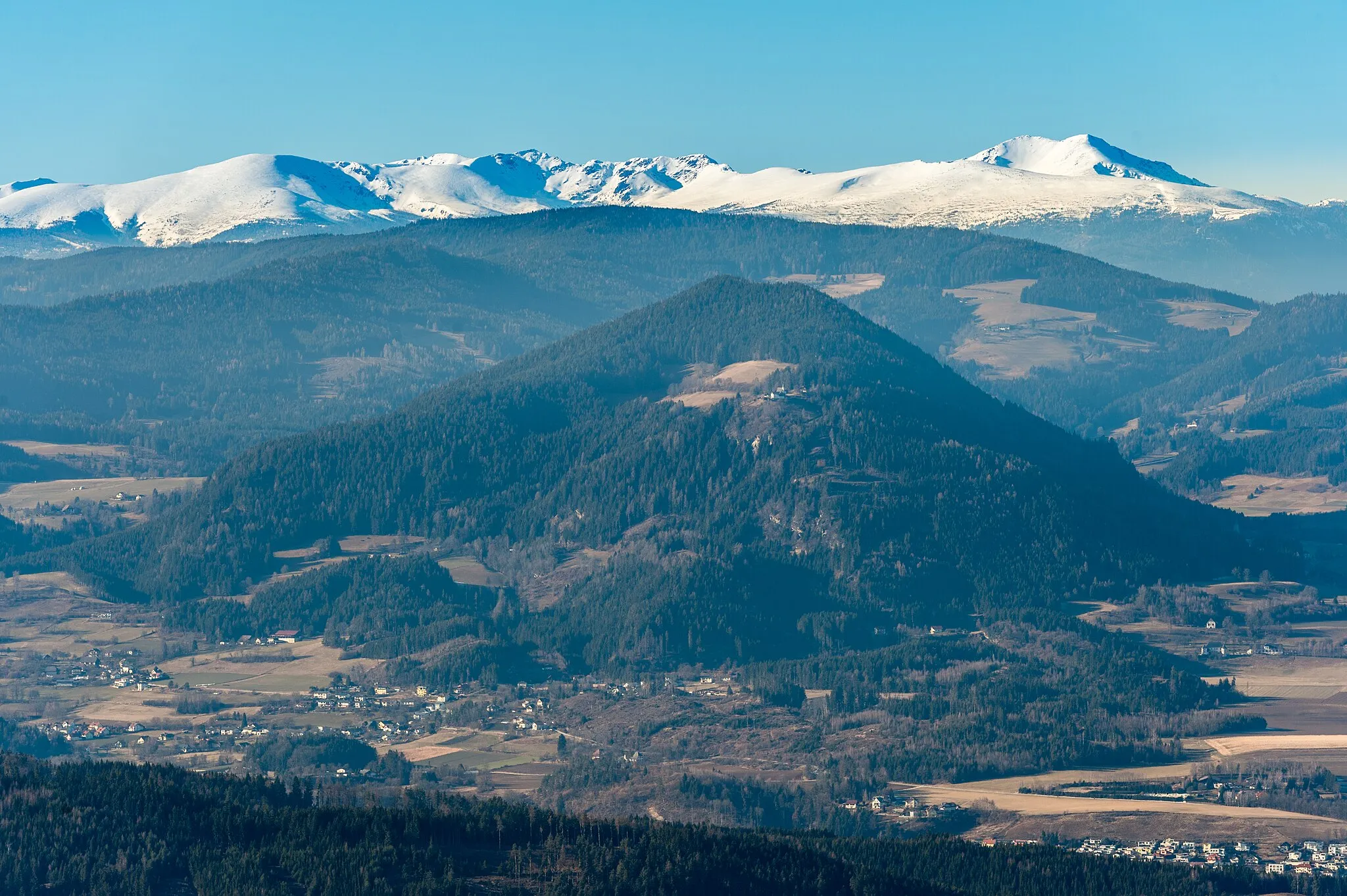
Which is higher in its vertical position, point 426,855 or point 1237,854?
point 426,855

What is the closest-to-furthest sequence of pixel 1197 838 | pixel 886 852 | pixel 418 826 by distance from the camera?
pixel 418 826, pixel 886 852, pixel 1197 838

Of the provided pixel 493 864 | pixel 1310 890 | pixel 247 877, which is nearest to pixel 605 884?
pixel 493 864

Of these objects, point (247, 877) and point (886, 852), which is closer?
point (247, 877)

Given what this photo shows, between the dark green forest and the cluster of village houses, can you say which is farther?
the cluster of village houses

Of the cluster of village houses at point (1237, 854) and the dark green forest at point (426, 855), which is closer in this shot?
the dark green forest at point (426, 855)

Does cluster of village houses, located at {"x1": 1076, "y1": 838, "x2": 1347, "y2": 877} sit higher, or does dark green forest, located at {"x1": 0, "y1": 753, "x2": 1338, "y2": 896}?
dark green forest, located at {"x1": 0, "y1": 753, "x2": 1338, "y2": 896}

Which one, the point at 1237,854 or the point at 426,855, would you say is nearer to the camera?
the point at 426,855

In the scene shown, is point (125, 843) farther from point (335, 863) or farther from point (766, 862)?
point (766, 862)

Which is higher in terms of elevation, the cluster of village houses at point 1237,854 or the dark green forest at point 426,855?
the dark green forest at point 426,855
